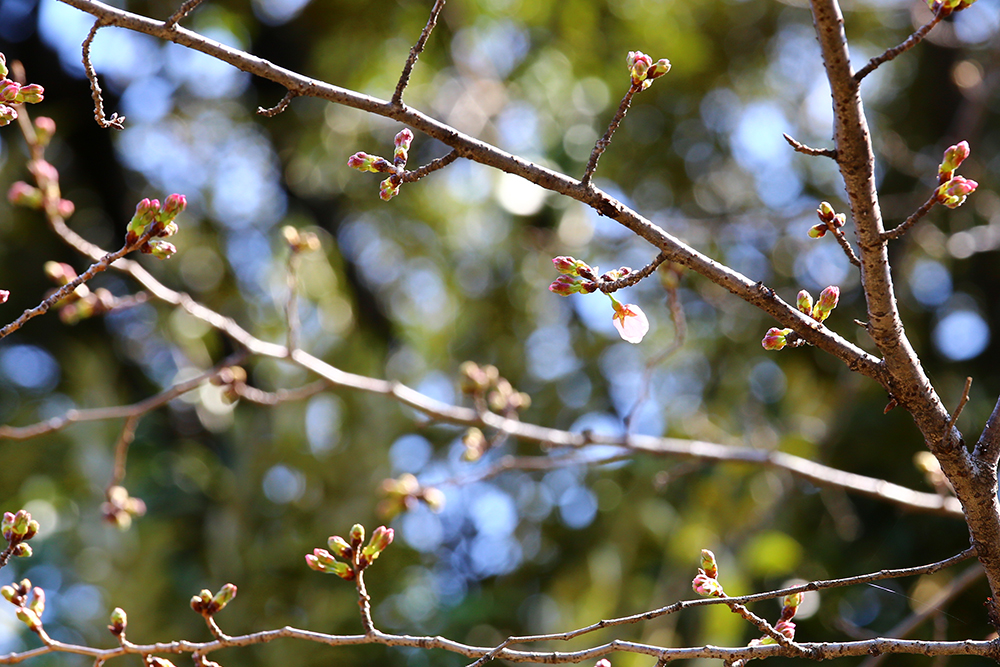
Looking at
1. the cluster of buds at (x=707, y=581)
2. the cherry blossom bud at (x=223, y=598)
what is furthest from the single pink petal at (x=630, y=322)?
the cherry blossom bud at (x=223, y=598)

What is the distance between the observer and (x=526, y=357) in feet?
13.8

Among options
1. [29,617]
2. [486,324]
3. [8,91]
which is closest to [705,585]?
[29,617]

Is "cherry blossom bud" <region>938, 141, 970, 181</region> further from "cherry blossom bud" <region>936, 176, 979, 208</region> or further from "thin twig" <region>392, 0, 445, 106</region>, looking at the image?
"thin twig" <region>392, 0, 445, 106</region>

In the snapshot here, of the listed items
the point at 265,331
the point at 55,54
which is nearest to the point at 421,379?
the point at 265,331

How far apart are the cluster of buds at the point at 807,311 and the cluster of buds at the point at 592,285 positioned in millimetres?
160

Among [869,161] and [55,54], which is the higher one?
[55,54]

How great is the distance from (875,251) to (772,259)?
337 cm

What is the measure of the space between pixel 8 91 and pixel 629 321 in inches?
34.9

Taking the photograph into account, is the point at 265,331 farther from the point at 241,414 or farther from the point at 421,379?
the point at 421,379

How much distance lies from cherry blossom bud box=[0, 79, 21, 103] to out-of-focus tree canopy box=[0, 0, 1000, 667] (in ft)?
8.07

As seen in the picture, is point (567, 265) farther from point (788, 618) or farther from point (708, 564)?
point (788, 618)

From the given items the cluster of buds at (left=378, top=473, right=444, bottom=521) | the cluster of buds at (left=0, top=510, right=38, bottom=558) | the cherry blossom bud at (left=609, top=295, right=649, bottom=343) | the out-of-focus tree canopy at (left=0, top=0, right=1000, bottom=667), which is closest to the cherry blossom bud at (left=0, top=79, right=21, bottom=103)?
the cluster of buds at (left=0, top=510, right=38, bottom=558)

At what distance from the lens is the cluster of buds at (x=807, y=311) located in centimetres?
97

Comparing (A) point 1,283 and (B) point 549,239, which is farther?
(A) point 1,283
